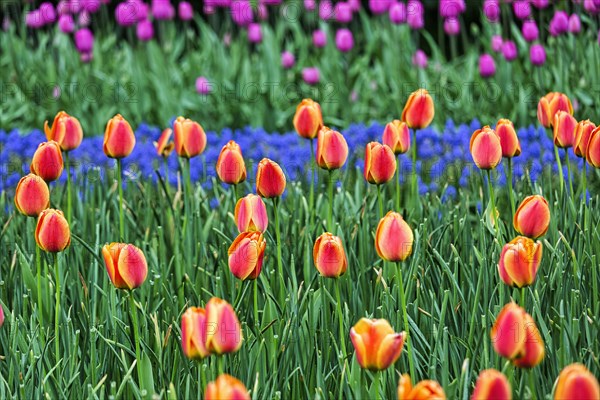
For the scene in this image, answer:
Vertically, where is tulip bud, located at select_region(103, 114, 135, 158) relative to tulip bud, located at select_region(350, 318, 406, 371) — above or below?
above

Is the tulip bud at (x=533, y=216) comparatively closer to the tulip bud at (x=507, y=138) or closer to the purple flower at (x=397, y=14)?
the tulip bud at (x=507, y=138)

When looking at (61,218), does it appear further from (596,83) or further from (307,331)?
(596,83)

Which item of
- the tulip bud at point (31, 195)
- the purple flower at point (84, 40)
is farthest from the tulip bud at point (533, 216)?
the purple flower at point (84, 40)

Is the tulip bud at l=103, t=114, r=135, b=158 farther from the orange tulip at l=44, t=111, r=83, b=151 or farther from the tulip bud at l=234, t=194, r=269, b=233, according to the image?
the tulip bud at l=234, t=194, r=269, b=233

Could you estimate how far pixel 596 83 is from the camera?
4531 millimetres

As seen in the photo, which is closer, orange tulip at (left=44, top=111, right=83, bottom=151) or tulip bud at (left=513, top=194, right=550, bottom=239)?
tulip bud at (left=513, top=194, right=550, bottom=239)

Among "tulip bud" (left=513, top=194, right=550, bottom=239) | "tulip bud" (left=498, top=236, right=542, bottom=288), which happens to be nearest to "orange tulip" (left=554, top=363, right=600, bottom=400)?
"tulip bud" (left=498, top=236, right=542, bottom=288)

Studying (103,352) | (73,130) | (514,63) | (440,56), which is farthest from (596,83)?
(103,352)

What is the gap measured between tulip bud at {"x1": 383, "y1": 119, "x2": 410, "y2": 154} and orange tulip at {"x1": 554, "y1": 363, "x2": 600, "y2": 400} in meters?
1.37

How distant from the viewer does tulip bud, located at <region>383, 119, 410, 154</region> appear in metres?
2.67

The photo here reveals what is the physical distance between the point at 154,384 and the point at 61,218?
427mm

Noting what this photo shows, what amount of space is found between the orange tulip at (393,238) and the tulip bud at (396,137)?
2.65 ft

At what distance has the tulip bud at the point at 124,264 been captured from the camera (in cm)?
192

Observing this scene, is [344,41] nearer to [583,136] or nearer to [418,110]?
[418,110]
